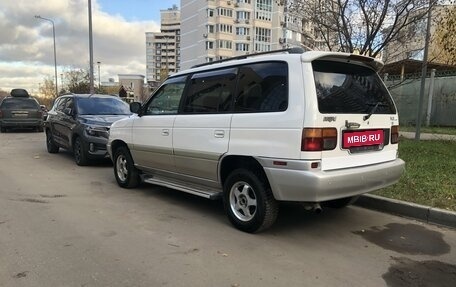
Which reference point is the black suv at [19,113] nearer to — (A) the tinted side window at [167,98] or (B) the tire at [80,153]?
(B) the tire at [80,153]

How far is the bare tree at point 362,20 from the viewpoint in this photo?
11.2 meters

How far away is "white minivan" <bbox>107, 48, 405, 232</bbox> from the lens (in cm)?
459

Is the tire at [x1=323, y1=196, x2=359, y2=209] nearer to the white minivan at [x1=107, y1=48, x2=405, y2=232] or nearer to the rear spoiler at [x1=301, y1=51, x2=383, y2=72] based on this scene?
the white minivan at [x1=107, y1=48, x2=405, y2=232]

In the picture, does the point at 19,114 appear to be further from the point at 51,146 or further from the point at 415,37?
the point at 415,37

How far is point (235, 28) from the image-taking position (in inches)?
3546

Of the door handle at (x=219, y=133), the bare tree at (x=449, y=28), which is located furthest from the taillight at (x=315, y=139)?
the bare tree at (x=449, y=28)

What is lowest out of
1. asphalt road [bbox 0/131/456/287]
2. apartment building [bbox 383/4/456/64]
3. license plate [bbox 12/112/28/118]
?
asphalt road [bbox 0/131/456/287]

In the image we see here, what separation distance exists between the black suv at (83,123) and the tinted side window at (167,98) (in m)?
3.45

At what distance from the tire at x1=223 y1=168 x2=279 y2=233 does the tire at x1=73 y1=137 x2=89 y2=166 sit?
5.66 m

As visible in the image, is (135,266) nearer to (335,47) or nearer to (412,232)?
(412,232)

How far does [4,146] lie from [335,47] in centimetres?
1111

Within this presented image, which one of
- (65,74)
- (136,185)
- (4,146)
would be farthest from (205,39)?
(136,185)

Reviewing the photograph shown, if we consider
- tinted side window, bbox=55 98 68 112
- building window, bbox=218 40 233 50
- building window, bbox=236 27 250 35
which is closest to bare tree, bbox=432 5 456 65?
tinted side window, bbox=55 98 68 112

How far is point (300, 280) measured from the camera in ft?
12.8
